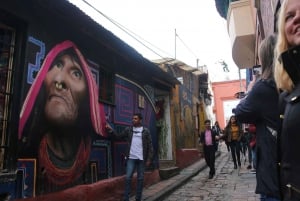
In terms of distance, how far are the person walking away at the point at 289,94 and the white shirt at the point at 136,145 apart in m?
5.31

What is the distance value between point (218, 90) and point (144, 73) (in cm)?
3338

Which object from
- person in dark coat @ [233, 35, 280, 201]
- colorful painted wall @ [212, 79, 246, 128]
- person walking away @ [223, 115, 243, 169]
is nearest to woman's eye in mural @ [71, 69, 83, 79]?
person in dark coat @ [233, 35, 280, 201]

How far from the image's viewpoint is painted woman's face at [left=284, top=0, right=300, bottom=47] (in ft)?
5.41

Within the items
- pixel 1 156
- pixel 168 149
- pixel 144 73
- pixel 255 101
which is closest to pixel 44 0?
pixel 1 156

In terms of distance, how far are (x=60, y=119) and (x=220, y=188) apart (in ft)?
16.1

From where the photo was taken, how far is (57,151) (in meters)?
5.39

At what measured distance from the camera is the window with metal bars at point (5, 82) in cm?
439

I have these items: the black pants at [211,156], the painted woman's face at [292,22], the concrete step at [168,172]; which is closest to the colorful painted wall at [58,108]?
the concrete step at [168,172]

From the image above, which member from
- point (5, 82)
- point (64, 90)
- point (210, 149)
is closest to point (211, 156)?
point (210, 149)

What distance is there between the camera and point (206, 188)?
28.4ft

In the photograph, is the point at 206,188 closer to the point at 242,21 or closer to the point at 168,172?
the point at 168,172

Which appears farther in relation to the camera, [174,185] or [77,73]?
[174,185]

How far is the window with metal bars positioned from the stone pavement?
375cm

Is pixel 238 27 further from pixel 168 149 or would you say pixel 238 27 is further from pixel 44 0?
pixel 44 0
